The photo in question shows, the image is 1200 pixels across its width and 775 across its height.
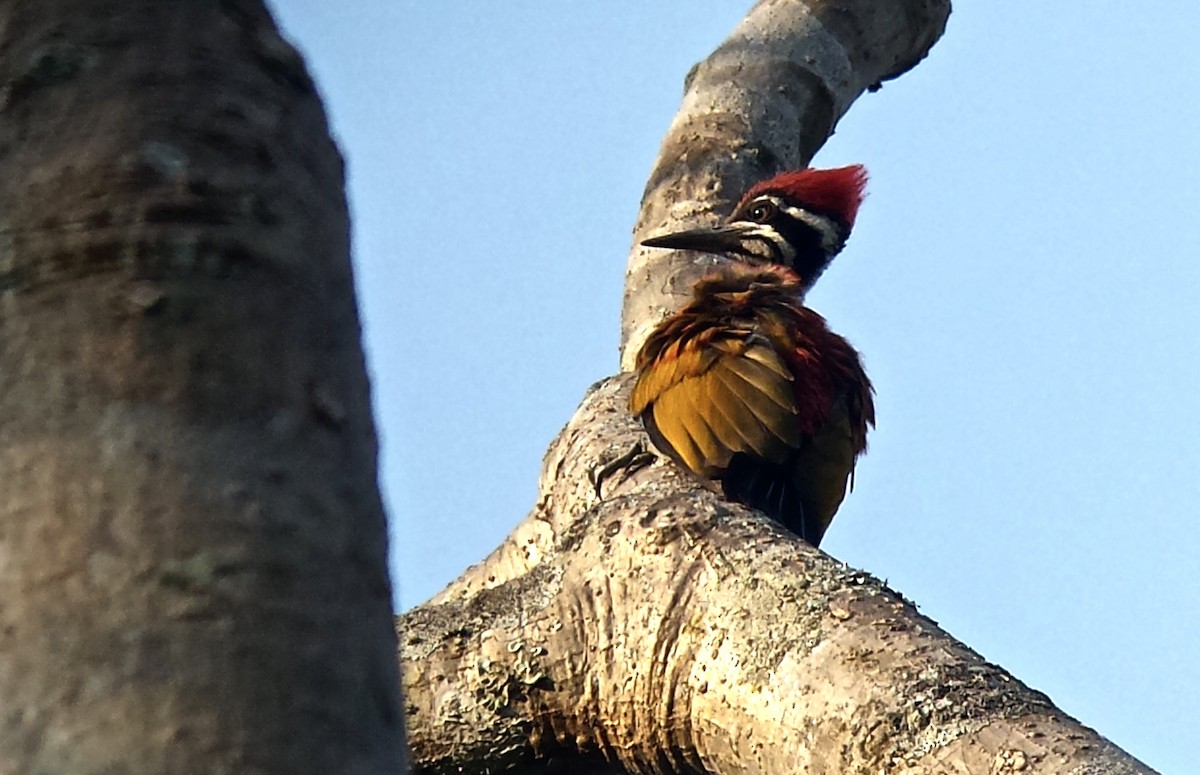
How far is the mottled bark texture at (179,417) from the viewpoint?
0.66 meters

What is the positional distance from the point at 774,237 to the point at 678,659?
2429mm

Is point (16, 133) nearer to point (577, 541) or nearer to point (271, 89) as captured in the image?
point (271, 89)

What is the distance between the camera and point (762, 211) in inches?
165

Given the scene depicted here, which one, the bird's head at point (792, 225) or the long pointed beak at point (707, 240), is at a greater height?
the bird's head at point (792, 225)

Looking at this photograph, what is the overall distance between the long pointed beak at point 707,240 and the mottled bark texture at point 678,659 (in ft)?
1.83

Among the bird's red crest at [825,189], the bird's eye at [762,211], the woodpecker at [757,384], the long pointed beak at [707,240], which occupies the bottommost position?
the woodpecker at [757,384]

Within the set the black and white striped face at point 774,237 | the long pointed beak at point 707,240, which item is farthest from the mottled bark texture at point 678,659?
the black and white striped face at point 774,237

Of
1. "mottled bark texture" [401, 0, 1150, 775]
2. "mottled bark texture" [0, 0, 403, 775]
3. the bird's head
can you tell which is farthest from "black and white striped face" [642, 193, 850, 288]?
"mottled bark texture" [0, 0, 403, 775]

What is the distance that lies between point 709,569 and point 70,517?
1.52m

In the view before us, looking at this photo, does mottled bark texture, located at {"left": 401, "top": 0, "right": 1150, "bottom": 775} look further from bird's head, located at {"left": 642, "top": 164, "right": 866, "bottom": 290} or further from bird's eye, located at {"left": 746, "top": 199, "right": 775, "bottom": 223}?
bird's eye, located at {"left": 746, "top": 199, "right": 775, "bottom": 223}

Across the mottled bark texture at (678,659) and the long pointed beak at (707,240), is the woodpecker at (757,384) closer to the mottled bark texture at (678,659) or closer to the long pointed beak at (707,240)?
the long pointed beak at (707,240)

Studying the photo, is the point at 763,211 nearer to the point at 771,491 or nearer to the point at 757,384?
the point at 757,384

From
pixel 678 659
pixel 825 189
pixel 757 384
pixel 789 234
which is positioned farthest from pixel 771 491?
pixel 678 659

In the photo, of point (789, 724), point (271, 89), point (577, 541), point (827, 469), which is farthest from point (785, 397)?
point (271, 89)
